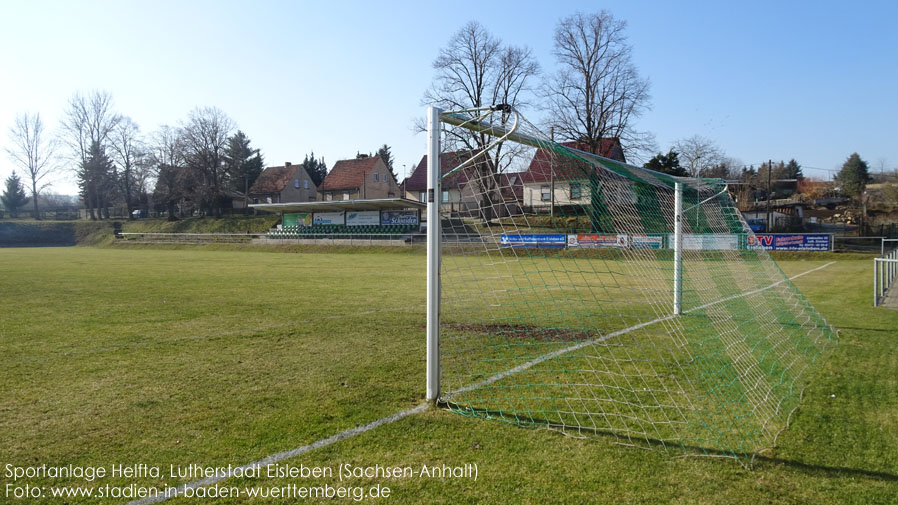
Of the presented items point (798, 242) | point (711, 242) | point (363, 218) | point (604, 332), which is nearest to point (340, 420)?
point (604, 332)

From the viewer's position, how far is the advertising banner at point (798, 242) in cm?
2505

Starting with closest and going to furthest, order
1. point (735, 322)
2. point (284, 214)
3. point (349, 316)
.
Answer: point (735, 322), point (349, 316), point (284, 214)

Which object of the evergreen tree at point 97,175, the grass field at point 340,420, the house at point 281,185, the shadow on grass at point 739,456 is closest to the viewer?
the grass field at point 340,420

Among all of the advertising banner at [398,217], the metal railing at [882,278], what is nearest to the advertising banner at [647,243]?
the metal railing at [882,278]

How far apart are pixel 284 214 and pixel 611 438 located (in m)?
40.2

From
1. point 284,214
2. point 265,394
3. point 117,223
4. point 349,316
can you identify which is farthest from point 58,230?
point 265,394

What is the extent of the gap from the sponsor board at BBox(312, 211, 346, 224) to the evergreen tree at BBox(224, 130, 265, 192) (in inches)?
1194

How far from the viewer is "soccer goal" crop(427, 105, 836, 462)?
4070mm

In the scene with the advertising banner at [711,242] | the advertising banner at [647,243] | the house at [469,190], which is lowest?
the advertising banner at [647,243]

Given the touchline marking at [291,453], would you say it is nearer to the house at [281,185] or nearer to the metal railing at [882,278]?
the metal railing at [882,278]

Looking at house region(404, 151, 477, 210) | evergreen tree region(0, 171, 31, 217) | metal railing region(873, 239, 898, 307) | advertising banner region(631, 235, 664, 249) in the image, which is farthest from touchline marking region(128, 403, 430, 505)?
evergreen tree region(0, 171, 31, 217)

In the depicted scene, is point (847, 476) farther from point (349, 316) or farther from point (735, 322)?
point (349, 316)

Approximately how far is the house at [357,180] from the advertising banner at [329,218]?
67.1 ft

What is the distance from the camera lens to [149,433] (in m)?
3.65
